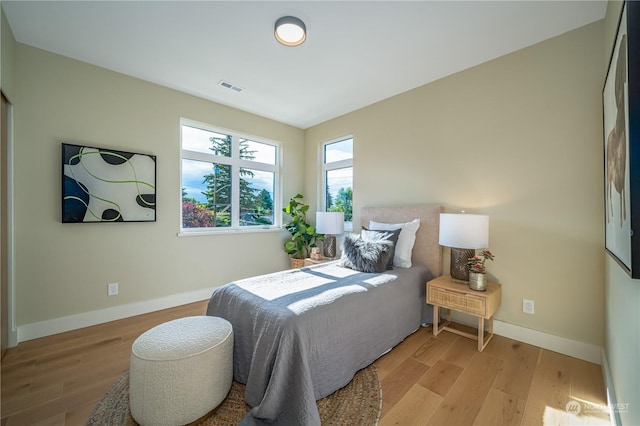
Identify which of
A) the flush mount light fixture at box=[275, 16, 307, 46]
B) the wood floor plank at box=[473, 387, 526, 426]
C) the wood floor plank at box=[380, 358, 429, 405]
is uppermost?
the flush mount light fixture at box=[275, 16, 307, 46]

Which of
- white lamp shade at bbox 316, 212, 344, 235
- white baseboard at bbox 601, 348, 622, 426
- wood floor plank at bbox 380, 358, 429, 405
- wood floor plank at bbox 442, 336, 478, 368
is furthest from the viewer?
white lamp shade at bbox 316, 212, 344, 235

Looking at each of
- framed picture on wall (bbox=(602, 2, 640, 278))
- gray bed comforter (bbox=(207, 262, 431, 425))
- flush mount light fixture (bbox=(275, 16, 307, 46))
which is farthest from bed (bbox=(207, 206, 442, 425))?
flush mount light fixture (bbox=(275, 16, 307, 46))

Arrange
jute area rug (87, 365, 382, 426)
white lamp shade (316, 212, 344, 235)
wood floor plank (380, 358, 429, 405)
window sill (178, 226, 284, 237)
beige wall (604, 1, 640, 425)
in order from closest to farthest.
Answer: beige wall (604, 1, 640, 425)
jute area rug (87, 365, 382, 426)
wood floor plank (380, 358, 429, 405)
window sill (178, 226, 284, 237)
white lamp shade (316, 212, 344, 235)

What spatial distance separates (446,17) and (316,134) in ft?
8.59

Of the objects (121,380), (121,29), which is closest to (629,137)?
(121,380)

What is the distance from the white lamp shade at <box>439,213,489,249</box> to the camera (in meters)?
2.16

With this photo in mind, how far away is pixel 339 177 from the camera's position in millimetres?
4102

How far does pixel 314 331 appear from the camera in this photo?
152 cm

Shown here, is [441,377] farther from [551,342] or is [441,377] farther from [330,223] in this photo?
[330,223]

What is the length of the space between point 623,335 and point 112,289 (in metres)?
4.01

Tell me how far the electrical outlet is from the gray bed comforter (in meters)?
1.51

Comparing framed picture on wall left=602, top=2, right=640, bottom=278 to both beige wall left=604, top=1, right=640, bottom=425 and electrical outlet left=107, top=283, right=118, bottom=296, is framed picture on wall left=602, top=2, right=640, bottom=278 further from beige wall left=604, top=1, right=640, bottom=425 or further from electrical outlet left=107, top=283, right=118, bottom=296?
electrical outlet left=107, top=283, right=118, bottom=296

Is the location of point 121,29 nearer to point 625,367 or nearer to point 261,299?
point 261,299

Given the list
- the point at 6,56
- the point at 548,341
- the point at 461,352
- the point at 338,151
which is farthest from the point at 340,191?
the point at 6,56
